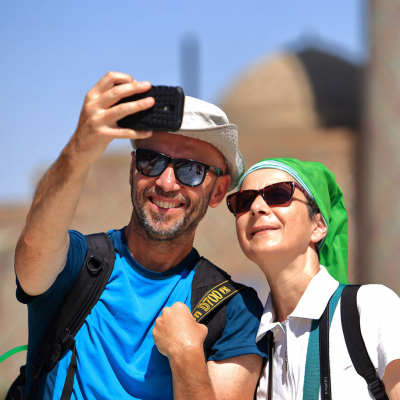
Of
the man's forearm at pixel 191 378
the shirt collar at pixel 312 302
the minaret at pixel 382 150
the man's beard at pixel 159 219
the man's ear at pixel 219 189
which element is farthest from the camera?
the minaret at pixel 382 150

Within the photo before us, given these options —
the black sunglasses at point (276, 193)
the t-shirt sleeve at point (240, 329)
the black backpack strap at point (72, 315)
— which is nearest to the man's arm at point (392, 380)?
the t-shirt sleeve at point (240, 329)

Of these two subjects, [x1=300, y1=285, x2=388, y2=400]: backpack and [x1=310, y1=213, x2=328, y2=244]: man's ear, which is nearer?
[x1=300, y1=285, x2=388, y2=400]: backpack

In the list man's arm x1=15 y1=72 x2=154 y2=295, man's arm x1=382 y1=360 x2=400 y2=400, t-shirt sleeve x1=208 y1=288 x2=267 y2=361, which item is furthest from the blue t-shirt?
man's arm x1=382 y1=360 x2=400 y2=400

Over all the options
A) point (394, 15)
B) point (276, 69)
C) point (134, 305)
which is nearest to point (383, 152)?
point (394, 15)

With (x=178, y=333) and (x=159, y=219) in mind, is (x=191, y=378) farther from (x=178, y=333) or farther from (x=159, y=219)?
(x=159, y=219)

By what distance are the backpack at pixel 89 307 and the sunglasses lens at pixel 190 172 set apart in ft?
1.00

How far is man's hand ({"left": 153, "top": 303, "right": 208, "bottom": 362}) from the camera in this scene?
Result: 1683 millimetres

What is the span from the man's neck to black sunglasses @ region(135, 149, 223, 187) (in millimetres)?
209

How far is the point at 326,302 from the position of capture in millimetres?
1793

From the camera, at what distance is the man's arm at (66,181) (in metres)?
1.46

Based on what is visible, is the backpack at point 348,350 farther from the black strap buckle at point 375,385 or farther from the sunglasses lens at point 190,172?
the sunglasses lens at point 190,172

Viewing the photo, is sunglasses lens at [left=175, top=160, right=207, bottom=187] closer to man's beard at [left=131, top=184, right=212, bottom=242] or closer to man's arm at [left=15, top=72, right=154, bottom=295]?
man's beard at [left=131, top=184, right=212, bottom=242]

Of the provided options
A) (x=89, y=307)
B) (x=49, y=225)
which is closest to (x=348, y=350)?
(x=89, y=307)

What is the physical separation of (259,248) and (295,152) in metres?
8.22
